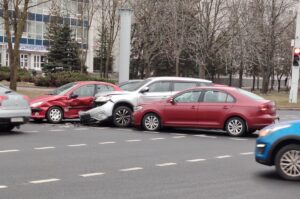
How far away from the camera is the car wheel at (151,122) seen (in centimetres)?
1631

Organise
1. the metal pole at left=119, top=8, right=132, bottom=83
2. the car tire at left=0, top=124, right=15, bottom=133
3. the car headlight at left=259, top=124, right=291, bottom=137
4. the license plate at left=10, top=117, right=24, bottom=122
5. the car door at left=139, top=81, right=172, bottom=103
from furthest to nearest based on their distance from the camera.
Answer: the metal pole at left=119, top=8, right=132, bottom=83, the car door at left=139, top=81, right=172, bottom=103, the car tire at left=0, top=124, right=15, bottom=133, the license plate at left=10, top=117, right=24, bottom=122, the car headlight at left=259, top=124, right=291, bottom=137

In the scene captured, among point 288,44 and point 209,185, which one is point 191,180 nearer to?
point 209,185

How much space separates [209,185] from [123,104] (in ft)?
31.9

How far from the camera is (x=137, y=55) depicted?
195ft

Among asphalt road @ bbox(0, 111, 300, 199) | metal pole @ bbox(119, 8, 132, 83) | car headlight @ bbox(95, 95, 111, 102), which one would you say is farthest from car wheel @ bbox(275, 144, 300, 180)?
metal pole @ bbox(119, 8, 132, 83)

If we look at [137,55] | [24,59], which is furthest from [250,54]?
[24,59]

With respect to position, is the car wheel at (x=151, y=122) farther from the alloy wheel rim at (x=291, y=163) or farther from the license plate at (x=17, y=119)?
the alloy wheel rim at (x=291, y=163)

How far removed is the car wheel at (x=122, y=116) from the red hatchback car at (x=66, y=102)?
1.54m

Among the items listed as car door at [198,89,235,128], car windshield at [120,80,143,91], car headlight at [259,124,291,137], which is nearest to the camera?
car headlight at [259,124,291,137]

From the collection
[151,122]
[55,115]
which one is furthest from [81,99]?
[151,122]

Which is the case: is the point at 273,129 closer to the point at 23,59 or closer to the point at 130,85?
the point at 130,85

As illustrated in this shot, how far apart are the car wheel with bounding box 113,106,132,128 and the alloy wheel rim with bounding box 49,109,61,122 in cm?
217

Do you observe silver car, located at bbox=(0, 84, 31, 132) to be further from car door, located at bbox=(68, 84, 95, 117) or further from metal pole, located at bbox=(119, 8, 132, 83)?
metal pole, located at bbox=(119, 8, 132, 83)

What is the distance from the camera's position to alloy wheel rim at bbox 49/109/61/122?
718 inches
